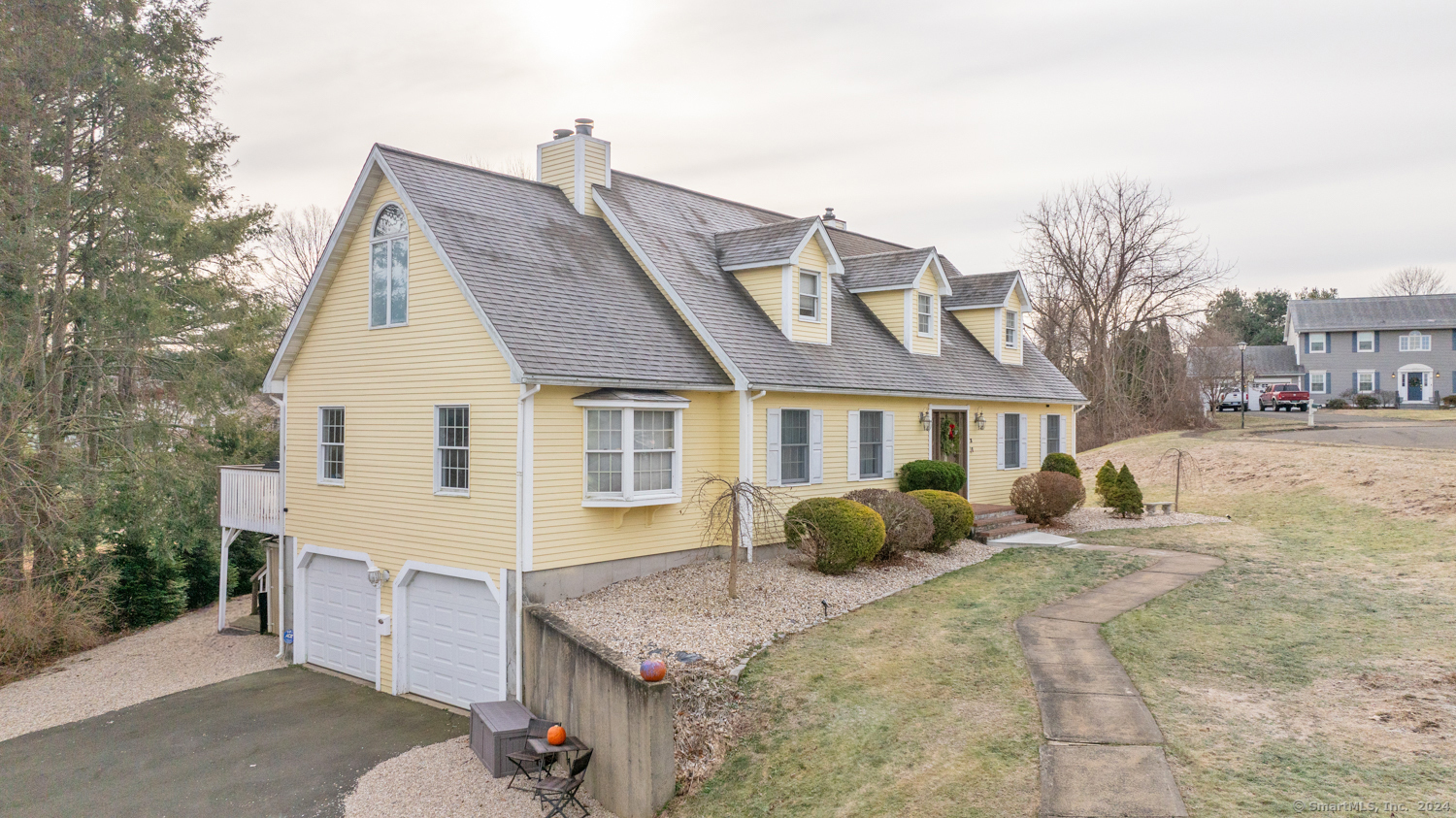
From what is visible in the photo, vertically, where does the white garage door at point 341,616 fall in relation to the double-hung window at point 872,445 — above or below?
below

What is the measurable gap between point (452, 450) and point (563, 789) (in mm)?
5837

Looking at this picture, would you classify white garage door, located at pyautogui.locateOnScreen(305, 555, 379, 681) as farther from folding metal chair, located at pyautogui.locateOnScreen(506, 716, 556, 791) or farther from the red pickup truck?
the red pickup truck

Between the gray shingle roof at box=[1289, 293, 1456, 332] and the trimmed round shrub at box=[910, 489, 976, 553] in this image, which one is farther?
the gray shingle roof at box=[1289, 293, 1456, 332]

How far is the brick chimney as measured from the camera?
54.9ft

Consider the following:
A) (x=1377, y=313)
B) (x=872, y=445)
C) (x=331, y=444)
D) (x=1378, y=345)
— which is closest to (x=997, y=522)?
(x=872, y=445)

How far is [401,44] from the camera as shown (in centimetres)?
1634

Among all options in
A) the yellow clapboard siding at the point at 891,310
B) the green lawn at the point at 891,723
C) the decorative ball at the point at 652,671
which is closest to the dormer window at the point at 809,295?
the yellow clapboard siding at the point at 891,310

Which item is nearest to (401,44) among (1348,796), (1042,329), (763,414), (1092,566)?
(763,414)

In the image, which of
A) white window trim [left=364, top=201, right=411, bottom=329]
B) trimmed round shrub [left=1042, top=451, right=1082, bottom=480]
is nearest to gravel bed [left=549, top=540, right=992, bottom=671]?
white window trim [left=364, top=201, right=411, bottom=329]

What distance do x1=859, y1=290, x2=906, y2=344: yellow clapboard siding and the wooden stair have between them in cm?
429

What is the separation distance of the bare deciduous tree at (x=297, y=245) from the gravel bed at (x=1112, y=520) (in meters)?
29.6

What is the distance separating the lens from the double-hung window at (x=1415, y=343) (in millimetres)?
46250

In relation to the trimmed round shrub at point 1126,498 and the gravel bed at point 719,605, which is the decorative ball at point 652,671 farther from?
the trimmed round shrub at point 1126,498

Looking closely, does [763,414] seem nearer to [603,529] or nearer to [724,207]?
[603,529]
